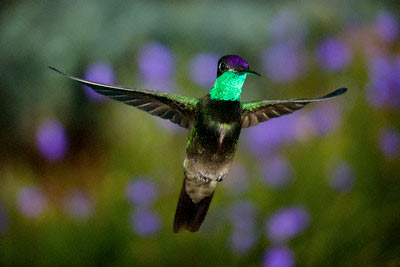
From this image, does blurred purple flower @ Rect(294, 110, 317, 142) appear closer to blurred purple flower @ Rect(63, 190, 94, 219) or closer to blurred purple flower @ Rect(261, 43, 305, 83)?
blurred purple flower @ Rect(261, 43, 305, 83)

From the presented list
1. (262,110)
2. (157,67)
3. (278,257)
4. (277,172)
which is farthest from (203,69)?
(262,110)

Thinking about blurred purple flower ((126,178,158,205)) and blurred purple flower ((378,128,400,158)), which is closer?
blurred purple flower ((126,178,158,205))

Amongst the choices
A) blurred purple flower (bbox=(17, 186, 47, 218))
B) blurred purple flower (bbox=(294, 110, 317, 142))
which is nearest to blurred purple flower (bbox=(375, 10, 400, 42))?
blurred purple flower (bbox=(294, 110, 317, 142))

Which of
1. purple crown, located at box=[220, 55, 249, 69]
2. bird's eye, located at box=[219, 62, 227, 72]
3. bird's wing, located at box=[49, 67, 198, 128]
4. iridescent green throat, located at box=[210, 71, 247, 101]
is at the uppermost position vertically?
purple crown, located at box=[220, 55, 249, 69]

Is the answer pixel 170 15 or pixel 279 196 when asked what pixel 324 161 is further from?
pixel 170 15

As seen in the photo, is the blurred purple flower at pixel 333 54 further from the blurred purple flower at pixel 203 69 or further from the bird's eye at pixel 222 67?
the bird's eye at pixel 222 67
